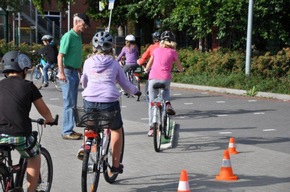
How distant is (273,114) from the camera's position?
15.5 meters

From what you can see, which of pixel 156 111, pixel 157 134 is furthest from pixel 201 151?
pixel 156 111

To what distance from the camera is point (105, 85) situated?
7512 mm

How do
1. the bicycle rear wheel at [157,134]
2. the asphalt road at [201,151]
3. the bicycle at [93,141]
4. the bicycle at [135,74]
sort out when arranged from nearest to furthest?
the bicycle at [93,141] < the asphalt road at [201,151] < the bicycle rear wheel at [157,134] < the bicycle at [135,74]

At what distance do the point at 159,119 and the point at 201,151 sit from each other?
80 centimetres

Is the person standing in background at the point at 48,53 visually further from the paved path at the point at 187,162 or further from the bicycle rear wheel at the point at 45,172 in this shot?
the bicycle rear wheel at the point at 45,172

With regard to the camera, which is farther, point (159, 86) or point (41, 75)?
point (41, 75)

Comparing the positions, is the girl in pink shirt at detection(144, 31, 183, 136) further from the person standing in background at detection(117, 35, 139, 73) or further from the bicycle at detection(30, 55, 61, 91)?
the bicycle at detection(30, 55, 61, 91)

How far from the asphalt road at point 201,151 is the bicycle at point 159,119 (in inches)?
8.1

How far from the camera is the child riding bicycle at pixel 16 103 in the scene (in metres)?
5.83

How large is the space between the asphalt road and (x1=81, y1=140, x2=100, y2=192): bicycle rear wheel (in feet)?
1.91

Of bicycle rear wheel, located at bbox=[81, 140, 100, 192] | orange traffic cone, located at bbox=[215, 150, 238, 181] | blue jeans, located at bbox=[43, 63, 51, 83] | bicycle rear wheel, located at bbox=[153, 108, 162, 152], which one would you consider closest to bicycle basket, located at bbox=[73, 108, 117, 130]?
bicycle rear wheel, located at bbox=[81, 140, 100, 192]

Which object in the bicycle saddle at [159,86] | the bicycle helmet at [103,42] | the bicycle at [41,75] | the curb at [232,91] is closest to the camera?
the bicycle helmet at [103,42]

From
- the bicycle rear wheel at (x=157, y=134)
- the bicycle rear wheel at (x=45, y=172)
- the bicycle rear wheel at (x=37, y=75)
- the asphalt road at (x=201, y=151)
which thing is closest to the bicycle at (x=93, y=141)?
the bicycle rear wheel at (x=45, y=172)

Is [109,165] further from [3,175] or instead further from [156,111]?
[156,111]
